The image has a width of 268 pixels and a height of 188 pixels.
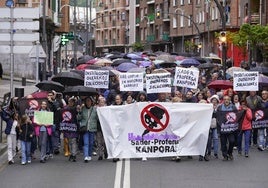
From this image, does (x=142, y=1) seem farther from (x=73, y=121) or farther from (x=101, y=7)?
(x=73, y=121)

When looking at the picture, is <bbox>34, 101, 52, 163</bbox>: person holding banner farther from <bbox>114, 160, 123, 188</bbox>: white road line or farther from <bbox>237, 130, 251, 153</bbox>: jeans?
<bbox>237, 130, 251, 153</bbox>: jeans

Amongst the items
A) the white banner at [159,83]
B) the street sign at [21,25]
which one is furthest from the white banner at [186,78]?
the street sign at [21,25]

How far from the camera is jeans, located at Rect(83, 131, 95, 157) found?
17.8m

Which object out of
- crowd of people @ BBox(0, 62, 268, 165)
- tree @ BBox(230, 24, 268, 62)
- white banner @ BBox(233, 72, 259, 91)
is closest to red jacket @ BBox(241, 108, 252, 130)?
crowd of people @ BBox(0, 62, 268, 165)

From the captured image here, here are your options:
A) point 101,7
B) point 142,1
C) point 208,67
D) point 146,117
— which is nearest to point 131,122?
point 146,117

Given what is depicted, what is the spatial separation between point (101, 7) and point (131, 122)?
11768cm

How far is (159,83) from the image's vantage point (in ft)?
64.2

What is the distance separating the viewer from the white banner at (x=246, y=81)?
67.6 feet

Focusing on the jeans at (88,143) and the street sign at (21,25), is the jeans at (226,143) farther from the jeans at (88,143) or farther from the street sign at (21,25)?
the street sign at (21,25)

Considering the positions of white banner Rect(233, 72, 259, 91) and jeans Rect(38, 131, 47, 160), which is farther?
white banner Rect(233, 72, 259, 91)

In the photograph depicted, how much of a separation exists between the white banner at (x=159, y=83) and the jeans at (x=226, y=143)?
2.11 m

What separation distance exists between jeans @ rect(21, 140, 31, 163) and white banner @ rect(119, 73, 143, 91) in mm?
4152

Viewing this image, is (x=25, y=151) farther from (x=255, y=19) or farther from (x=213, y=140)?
(x=255, y=19)

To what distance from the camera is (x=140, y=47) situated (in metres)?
105
